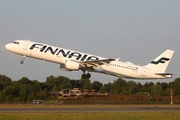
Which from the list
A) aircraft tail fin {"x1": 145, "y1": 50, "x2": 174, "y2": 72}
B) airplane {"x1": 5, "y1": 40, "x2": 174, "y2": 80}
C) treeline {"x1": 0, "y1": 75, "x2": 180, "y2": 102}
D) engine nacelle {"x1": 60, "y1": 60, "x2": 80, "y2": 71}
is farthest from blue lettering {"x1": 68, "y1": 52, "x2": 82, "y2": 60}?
treeline {"x1": 0, "y1": 75, "x2": 180, "y2": 102}

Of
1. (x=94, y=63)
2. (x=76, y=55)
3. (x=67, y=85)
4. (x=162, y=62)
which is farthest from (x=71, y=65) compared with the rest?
(x=67, y=85)

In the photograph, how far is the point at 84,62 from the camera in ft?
205

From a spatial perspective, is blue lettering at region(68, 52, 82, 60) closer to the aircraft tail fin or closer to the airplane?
the airplane

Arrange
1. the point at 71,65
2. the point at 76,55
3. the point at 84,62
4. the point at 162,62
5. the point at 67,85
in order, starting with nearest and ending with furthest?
the point at 71,65 < the point at 84,62 < the point at 76,55 < the point at 162,62 < the point at 67,85

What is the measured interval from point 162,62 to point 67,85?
66620mm

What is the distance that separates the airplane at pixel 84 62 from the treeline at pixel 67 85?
28.8 meters

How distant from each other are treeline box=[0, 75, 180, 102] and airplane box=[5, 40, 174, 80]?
94.5 feet

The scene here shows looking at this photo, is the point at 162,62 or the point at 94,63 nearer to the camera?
the point at 94,63

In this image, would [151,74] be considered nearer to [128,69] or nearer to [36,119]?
[128,69]

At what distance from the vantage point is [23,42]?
61.5 meters

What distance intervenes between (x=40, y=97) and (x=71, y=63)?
3448 cm

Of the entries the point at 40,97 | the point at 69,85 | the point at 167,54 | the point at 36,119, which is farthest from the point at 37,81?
the point at 36,119

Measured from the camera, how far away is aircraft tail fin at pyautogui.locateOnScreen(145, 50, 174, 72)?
69.6 metres

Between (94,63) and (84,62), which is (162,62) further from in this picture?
(84,62)
